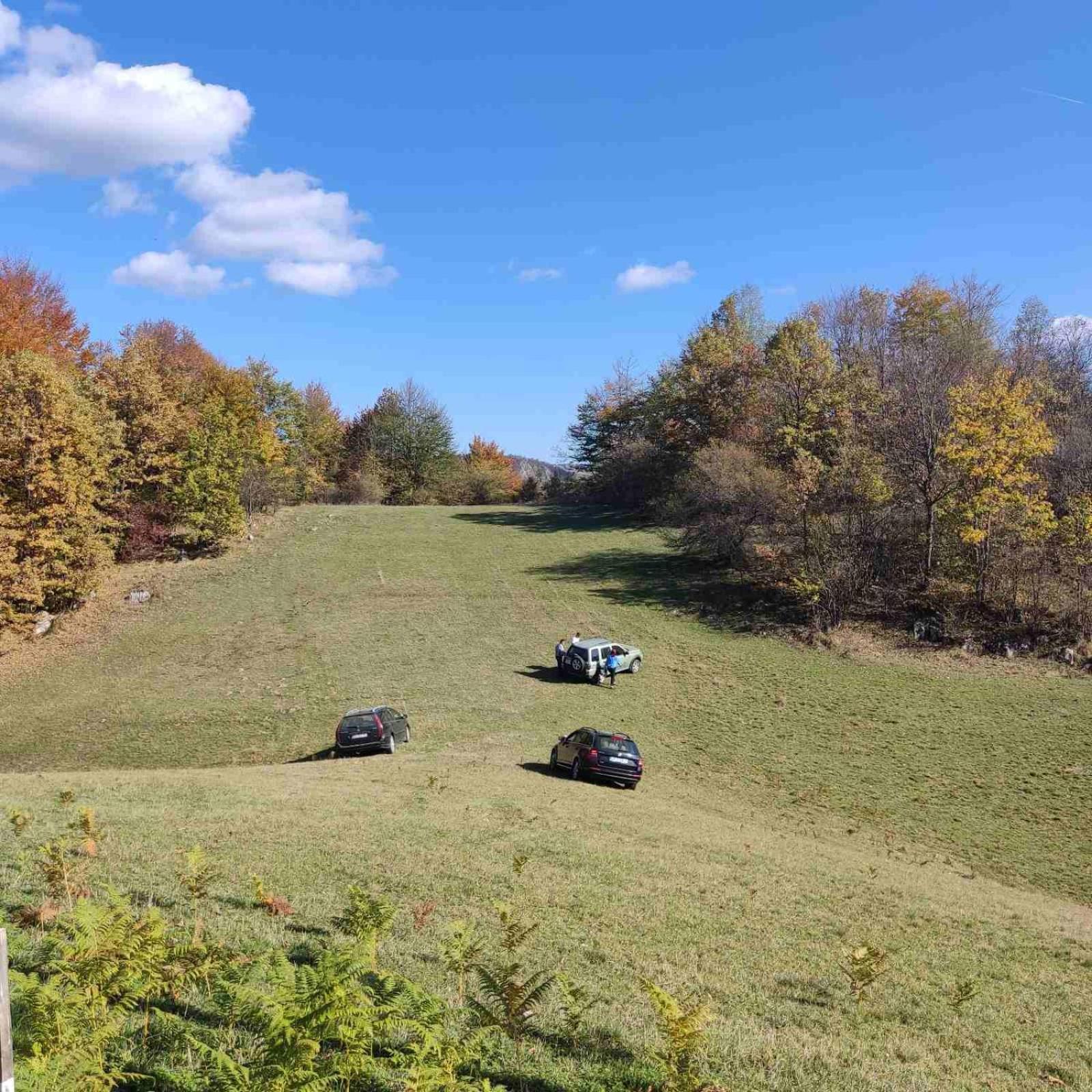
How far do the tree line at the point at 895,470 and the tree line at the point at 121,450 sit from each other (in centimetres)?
2903

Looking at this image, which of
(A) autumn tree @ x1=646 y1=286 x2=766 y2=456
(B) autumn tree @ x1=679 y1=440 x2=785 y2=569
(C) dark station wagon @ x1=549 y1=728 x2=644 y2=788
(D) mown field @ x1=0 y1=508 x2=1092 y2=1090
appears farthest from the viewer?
(A) autumn tree @ x1=646 y1=286 x2=766 y2=456

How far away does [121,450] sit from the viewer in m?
44.8

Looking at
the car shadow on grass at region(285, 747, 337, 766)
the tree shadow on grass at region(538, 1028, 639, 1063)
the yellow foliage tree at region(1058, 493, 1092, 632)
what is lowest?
the car shadow on grass at region(285, 747, 337, 766)

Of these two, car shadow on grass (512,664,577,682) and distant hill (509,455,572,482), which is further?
distant hill (509,455,572,482)

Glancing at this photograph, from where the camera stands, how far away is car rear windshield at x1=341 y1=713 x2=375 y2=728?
75.0ft

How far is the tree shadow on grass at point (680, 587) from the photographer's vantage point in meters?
40.4

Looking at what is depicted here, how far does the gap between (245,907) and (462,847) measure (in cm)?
421

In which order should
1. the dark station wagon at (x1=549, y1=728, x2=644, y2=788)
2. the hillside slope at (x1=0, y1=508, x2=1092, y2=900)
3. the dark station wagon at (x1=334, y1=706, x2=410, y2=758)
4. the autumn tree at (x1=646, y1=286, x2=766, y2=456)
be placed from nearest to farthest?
the dark station wagon at (x1=549, y1=728, x2=644, y2=788) → the hillside slope at (x1=0, y1=508, x2=1092, y2=900) → the dark station wagon at (x1=334, y1=706, x2=410, y2=758) → the autumn tree at (x1=646, y1=286, x2=766, y2=456)

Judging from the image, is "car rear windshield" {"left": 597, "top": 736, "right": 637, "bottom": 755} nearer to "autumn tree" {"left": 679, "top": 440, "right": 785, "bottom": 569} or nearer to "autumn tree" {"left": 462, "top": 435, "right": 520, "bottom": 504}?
"autumn tree" {"left": 679, "top": 440, "right": 785, "bottom": 569}

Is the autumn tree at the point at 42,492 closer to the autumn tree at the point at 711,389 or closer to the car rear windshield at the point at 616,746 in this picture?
the car rear windshield at the point at 616,746

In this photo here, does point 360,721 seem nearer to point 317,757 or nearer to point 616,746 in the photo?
point 317,757

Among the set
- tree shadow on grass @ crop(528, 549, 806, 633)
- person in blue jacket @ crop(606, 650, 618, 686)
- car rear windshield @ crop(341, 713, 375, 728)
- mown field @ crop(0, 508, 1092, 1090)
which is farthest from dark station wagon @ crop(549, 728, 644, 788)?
tree shadow on grass @ crop(528, 549, 806, 633)

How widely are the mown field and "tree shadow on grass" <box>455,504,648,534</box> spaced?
53.3ft

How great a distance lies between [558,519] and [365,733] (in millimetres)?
45966
